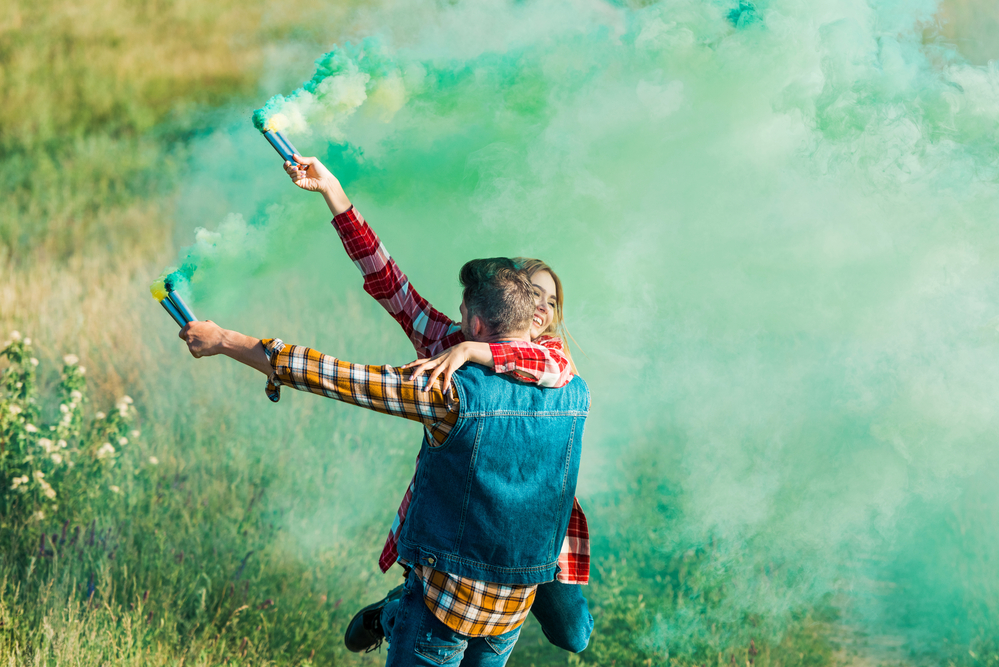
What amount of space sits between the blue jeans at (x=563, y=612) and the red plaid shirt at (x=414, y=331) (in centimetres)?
6

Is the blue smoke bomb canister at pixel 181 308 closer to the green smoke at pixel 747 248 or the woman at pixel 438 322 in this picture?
the woman at pixel 438 322

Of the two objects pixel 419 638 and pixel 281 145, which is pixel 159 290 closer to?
pixel 281 145

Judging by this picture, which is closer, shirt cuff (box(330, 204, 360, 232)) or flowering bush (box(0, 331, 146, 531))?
shirt cuff (box(330, 204, 360, 232))

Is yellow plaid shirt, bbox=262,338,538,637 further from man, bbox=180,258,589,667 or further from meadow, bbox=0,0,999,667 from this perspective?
meadow, bbox=0,0,999,667

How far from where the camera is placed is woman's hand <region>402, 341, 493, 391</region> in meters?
1.74

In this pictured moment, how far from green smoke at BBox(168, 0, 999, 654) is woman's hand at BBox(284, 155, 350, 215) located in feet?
2.87

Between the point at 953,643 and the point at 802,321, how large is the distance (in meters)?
1.46

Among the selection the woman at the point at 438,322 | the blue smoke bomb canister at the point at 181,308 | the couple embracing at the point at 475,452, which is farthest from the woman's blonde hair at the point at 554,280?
the blue smoke bomb canister at the point at 181,308

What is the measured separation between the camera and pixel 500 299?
6.26 feet

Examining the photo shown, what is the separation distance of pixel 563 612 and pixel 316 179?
144 centimetres

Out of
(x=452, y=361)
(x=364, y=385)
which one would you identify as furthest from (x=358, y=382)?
(x=452, y=361)

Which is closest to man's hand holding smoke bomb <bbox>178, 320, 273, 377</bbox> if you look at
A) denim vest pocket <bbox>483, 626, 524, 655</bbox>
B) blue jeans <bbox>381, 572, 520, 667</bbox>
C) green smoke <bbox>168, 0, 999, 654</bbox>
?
blue jeans <bbox>381, 572, 520, 667</bbox>

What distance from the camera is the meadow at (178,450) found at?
328 cm

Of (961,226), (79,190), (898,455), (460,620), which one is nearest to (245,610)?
(460,620)
